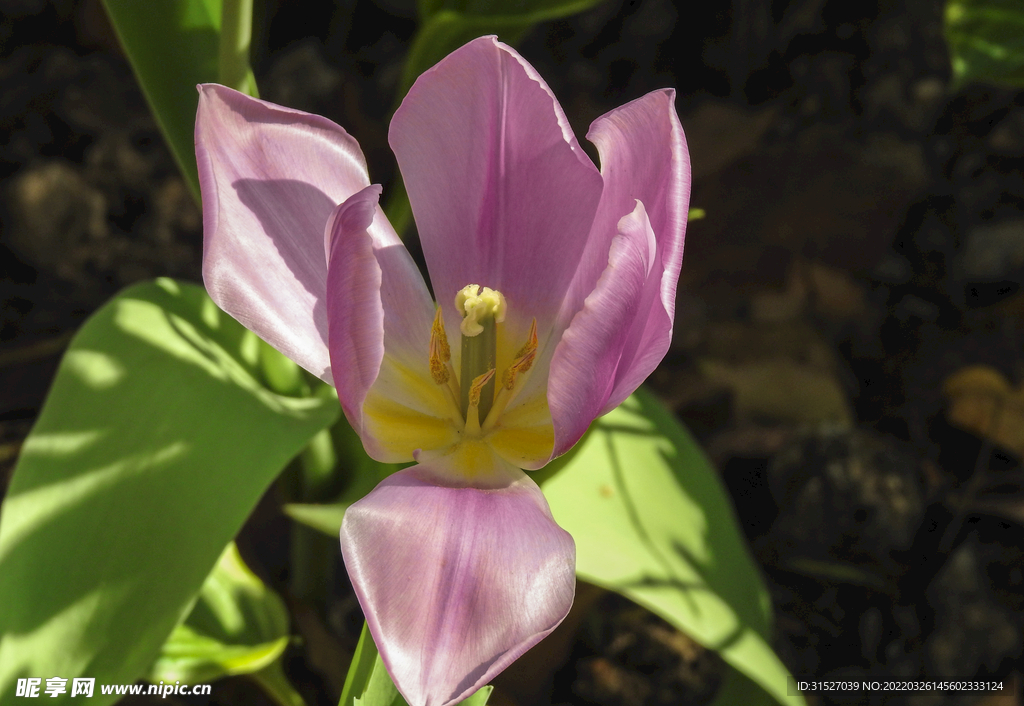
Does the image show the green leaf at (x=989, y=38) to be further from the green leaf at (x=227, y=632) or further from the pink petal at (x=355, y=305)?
the green leaf at (x=227, y=632)

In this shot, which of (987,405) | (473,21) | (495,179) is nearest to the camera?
(495,179)

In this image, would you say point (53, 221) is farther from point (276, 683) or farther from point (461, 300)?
point (461, 300)

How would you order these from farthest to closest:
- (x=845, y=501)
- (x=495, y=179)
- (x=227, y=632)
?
(x=845, y=501) → (x=227, y=632) → (x=495, y=179)

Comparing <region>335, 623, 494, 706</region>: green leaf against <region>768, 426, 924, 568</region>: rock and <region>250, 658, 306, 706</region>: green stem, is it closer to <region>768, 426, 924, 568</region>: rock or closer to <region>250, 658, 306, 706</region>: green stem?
<region>250, 658, 306, 706</region>: green stem

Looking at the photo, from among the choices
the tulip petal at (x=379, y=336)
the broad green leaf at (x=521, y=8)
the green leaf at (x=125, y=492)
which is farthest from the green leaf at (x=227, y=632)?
the broad green leaf at (x=521, y=8)

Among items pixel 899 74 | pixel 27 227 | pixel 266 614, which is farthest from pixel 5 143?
pixel 899 74

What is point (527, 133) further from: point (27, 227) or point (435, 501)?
point (27, 227)

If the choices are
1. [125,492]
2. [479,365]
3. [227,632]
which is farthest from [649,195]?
[227,632]

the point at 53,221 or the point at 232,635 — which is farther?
the point at 53,221

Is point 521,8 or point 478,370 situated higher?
point 521,8
